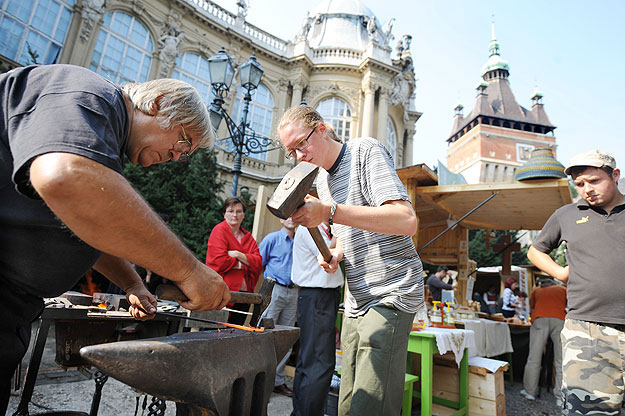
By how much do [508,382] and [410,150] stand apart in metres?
19.3

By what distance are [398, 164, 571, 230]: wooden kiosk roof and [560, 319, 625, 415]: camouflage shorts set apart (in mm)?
3360

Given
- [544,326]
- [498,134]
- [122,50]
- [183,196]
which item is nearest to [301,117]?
[544,326]

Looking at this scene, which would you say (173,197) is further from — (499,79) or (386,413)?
(499,79)

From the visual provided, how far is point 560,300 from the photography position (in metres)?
5.69

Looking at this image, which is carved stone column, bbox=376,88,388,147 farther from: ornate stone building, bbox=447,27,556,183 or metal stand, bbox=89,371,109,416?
ornate stone building, bbox=447,27,556,183

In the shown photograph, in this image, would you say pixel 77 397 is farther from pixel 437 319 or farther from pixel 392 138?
pixel 392 138

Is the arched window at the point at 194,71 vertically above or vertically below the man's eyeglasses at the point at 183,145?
above

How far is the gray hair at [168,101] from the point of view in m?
1.20

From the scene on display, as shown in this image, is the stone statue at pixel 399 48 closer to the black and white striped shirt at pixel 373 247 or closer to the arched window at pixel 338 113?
the arched window at pixel 338 113

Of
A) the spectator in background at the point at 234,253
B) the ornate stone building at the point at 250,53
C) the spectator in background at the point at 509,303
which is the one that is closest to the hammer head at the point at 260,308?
the spectator in background at the point at 234,253

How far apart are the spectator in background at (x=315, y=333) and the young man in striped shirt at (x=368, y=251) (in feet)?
2.36

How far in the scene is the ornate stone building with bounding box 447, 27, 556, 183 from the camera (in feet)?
173

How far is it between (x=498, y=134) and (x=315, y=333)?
59.8 m

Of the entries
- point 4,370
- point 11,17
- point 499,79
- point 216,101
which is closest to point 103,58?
point 11,17
